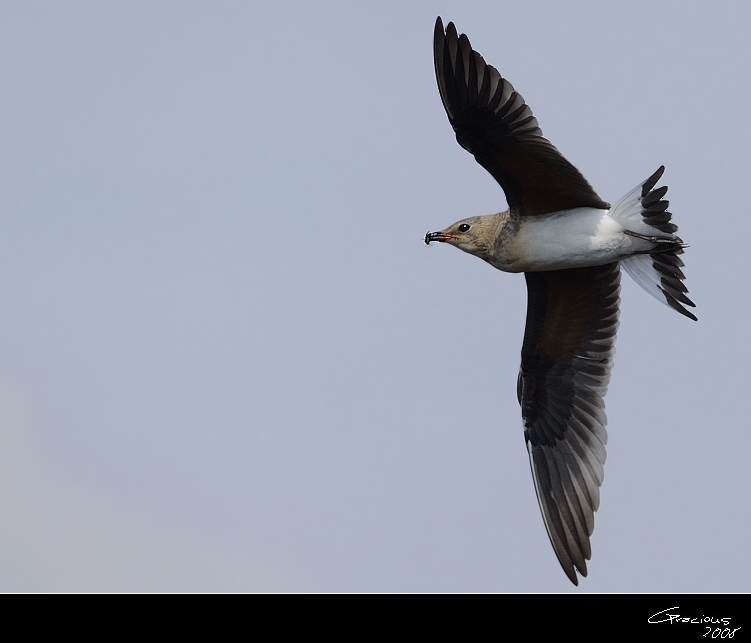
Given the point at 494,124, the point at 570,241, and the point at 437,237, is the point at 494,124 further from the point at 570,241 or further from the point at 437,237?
the point at 437,237

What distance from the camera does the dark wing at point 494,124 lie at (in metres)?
10.4

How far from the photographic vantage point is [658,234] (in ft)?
35.9

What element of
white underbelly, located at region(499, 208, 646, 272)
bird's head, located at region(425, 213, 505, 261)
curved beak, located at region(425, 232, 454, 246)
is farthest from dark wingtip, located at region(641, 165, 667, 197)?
curved beak, located at region(425, 232, 454, 246)

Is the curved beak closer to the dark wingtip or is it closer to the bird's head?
the bird's head

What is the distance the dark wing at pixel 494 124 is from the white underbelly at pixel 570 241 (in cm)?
24

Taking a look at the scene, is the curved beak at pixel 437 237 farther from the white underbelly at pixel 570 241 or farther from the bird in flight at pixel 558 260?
the white underbelly at pixel 570 241

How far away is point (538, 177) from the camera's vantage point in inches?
426

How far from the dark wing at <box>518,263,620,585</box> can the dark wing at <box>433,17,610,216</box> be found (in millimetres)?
1500

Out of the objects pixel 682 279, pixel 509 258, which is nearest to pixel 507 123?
pixel 509 258

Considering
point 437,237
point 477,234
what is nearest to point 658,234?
point 477,234

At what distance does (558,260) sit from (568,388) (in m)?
1.98

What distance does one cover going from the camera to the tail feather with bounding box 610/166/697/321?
10898 mm

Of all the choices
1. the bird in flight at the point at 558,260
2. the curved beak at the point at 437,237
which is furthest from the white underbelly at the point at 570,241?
the curved beak at the point at 437,237
